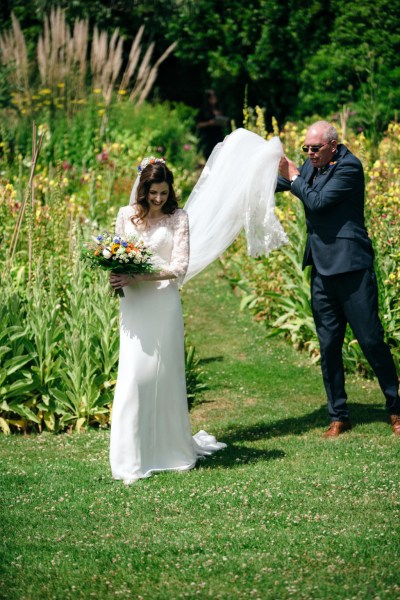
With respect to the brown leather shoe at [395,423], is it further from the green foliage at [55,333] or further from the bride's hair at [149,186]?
the bride's hair at [149,186]

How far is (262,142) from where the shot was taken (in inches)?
285

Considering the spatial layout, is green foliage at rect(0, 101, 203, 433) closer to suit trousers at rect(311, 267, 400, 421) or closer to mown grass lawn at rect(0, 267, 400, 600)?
mown grass lawn at rect(0, 267, 400, 600)

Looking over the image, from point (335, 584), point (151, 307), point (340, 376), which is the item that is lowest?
point (335, 584)

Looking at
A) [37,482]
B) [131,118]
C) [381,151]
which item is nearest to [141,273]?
[37,482]

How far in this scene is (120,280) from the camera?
6152 millimetres

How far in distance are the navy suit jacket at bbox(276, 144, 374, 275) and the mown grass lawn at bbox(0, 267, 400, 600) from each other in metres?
1.23

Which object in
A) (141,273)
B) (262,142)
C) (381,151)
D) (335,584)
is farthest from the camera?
(381,151)

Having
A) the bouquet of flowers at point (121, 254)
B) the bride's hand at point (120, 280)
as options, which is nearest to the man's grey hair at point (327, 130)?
the bouquet of flowers at point (121, 254)

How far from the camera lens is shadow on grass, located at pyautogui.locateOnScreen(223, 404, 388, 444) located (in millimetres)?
7137

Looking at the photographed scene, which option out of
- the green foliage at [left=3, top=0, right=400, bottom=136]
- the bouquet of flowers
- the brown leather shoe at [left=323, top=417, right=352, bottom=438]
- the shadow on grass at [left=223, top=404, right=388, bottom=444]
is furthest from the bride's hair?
the green foliage at [left=3, top=0, right=400, bottom=136]

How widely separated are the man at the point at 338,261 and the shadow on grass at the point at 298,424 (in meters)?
0.31

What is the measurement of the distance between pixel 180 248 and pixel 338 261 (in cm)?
113

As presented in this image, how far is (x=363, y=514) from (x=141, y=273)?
193 centimetres

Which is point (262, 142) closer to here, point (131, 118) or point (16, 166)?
point (16, 166)
